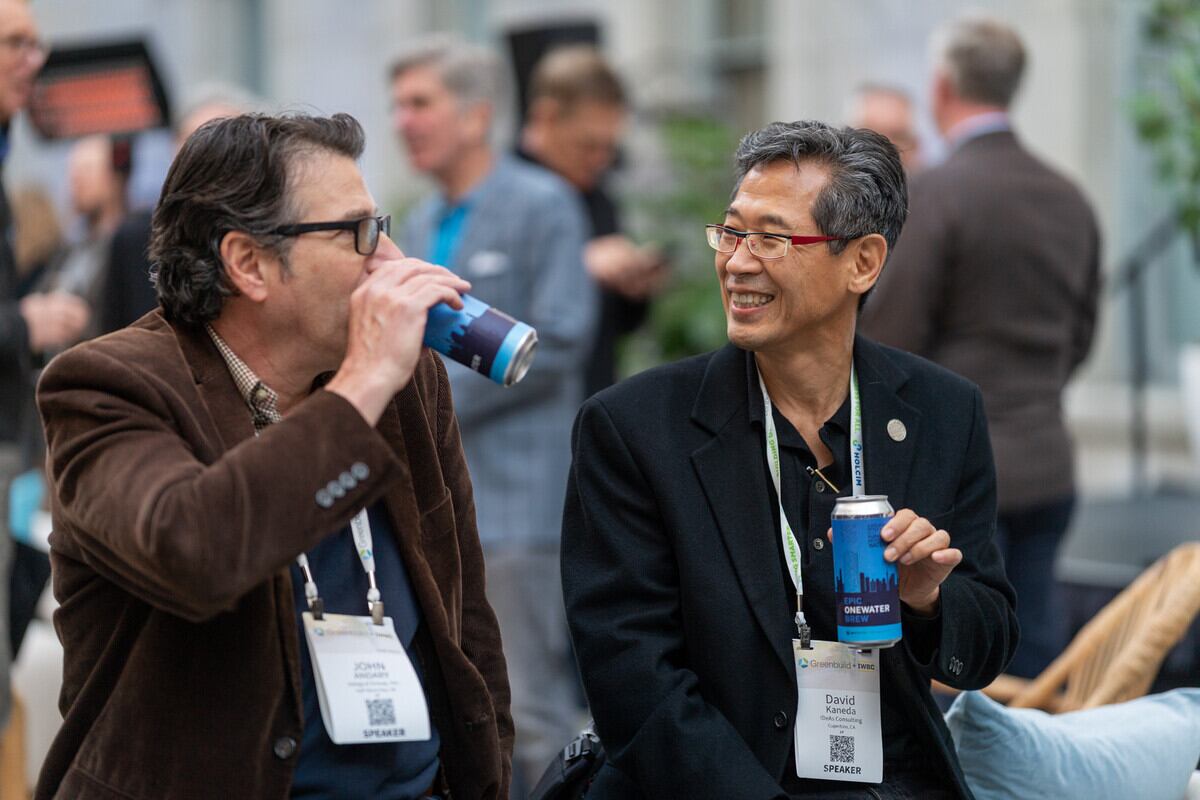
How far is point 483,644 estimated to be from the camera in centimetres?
305

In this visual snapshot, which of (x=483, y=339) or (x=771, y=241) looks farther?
(x=771, y=241)

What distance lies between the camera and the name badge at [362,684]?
8.30 feet

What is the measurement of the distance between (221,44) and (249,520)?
15.4 metres

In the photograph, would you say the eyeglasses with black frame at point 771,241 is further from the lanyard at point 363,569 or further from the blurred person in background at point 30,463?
the blurred person in background at point 30,463

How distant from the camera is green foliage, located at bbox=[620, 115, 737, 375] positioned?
9.70 m

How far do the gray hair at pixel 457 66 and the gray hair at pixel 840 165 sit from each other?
2496 mm

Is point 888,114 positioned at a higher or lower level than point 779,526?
higher

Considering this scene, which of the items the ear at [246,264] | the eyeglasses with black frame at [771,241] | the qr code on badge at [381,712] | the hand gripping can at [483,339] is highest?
the ear at [246,264]

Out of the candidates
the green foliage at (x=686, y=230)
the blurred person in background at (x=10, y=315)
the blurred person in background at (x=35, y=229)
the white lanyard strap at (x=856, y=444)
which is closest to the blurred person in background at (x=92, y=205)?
the blurred person in background at (x=35, y=229)

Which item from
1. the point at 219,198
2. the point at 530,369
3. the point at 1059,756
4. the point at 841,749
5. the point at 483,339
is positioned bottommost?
the point at 1059,756

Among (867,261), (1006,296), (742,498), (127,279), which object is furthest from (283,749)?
(127,279)

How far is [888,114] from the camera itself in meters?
7.48

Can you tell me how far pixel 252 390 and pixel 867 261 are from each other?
120 cm

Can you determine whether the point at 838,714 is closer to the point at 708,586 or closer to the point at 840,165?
the point at 708,586
